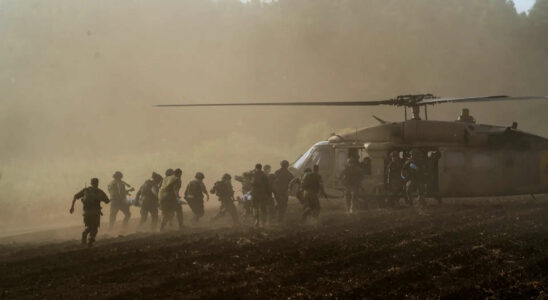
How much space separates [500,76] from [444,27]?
9428 mm

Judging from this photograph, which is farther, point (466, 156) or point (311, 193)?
point (466, 156)

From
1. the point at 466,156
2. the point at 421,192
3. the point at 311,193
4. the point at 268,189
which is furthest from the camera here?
the point at 466,156

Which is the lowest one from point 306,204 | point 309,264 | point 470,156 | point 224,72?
point 309,264

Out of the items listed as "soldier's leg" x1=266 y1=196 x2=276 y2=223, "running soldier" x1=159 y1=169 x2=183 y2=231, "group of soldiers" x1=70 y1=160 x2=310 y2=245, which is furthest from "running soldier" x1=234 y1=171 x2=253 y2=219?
"running soldier" x1=159 y1=169 x2=183 y2=231

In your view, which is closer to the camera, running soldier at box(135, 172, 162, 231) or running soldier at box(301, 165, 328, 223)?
running soldier at box(301, 165, 328, 223)

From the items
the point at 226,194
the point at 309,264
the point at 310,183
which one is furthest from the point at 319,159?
the point at 309,264

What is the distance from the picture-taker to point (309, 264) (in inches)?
338

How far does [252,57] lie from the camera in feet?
205

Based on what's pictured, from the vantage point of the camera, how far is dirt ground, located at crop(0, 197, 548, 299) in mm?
7074

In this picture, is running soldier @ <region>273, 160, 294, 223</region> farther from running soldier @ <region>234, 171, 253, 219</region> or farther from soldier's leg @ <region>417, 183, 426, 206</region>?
soldier's leg @ <region>417, 183, 426, 206</region>

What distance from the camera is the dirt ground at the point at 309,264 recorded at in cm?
707

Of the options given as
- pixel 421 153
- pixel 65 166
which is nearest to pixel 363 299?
pixel 421 153

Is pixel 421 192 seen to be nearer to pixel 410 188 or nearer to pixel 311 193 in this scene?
pixel 410 188

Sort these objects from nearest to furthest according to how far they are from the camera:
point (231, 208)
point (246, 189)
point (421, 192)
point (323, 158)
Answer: point (421, 192)
point (231, 208)
point (246, 189)
point (323, 158)
